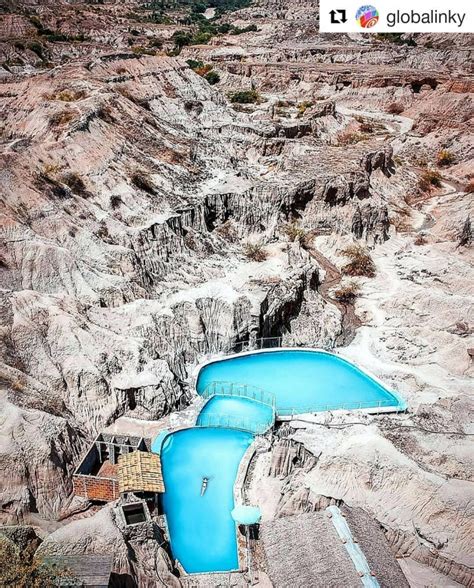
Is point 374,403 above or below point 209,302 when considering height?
below

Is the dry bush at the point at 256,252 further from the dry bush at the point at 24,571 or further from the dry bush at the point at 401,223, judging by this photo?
the dry bush at the point at 24,571

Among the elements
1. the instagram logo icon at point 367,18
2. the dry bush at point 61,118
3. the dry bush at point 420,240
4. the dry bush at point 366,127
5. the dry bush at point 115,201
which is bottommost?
the dry bush at point 420,240

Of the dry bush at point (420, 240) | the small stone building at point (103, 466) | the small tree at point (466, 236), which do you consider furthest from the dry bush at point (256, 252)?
the small stone building at point (103, 466)

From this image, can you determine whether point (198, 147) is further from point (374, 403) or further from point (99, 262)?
point (374, 403)

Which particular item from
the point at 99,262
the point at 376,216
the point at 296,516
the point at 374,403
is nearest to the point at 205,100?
the point at 376,216

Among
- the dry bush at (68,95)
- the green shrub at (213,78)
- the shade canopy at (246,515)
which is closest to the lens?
the shade canopy at (246,515)
